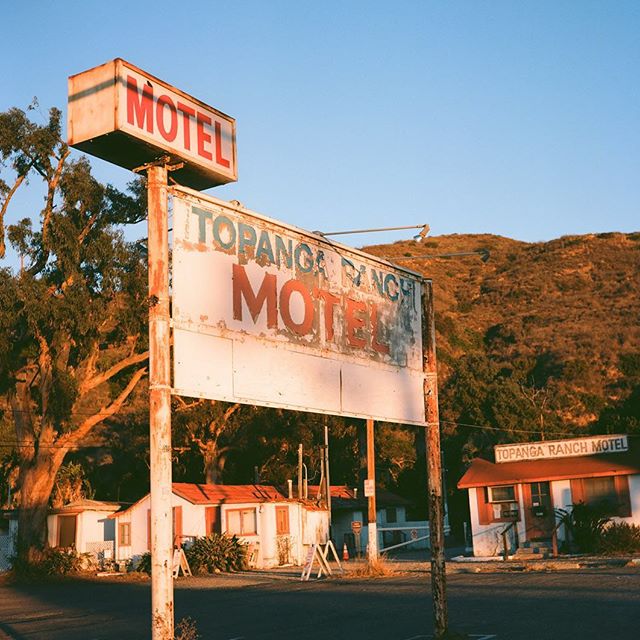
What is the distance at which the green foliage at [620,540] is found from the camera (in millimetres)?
29656

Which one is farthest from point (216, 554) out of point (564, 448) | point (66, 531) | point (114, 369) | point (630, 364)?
point (630, 364)

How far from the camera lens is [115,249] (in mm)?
37219

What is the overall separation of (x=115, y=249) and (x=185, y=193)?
2859 cm

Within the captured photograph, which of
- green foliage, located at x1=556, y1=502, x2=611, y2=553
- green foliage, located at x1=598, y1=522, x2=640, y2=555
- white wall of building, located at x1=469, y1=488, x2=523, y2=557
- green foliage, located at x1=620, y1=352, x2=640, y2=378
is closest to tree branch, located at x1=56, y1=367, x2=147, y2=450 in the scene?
white wall of building, located at x1=469, y1=488, x2=523, y2=557

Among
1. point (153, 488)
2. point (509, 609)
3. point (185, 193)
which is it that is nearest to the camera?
point (153, 488)

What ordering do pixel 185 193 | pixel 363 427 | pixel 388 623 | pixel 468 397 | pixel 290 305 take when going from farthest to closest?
pixel 468 397, pixel 363 427, pixel 388 623, pixel 290 305, pixel 185 193

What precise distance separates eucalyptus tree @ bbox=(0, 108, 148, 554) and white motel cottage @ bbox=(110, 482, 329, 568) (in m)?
3.69

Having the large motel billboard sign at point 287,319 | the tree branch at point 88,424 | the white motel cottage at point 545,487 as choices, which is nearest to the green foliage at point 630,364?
the white motel cottage at point 545,487

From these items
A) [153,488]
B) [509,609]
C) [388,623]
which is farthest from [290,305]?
[509,609]

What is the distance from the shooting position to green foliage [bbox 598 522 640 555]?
97.3 feet

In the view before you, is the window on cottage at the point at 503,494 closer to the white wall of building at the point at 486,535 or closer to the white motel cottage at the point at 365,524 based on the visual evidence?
the white wall of building at the point at 486,535

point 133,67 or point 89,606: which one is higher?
point 133,67

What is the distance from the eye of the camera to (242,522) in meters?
38.2

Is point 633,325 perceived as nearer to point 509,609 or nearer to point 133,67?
point 509,609
